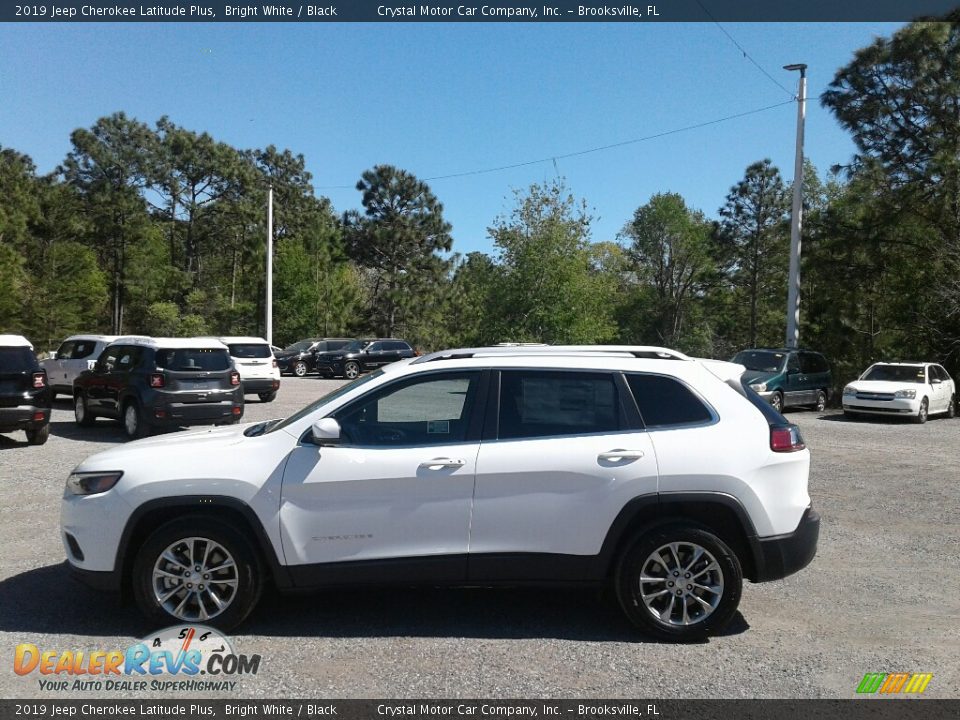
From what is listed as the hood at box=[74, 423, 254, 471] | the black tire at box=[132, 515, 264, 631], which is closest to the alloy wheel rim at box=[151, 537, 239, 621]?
the black tire at box=[132, 515, 264, 631]

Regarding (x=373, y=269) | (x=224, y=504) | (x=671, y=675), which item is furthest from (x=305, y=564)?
(x=373, y=269)

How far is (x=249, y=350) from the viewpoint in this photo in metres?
22.1

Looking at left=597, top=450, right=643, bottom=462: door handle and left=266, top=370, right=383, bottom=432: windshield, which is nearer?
left=597, top=450, right=643, bottom=462: door handle

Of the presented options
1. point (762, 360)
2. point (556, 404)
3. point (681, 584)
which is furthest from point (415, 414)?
point (762, 360)

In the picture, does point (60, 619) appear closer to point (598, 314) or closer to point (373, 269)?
point (598, 314)

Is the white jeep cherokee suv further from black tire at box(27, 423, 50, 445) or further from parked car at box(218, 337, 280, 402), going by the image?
parked car at box(218, 337, 280, 402)

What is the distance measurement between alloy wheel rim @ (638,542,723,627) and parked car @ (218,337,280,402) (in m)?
17.9

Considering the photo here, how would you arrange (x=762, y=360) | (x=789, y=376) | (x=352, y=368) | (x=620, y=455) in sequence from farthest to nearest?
(x=352, y=368)
(x=762, y=360)
(x=789, y=376)
(x=620, y=455)

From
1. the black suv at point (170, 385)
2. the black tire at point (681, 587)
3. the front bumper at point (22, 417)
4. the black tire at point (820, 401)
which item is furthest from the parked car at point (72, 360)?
the black tire at point (820, 401)

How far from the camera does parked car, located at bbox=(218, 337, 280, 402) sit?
71.1 feet

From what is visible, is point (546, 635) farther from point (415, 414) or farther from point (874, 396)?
point (874, 396)

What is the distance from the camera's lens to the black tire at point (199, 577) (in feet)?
16.2

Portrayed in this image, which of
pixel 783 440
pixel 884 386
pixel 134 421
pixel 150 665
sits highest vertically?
pixel 783 440

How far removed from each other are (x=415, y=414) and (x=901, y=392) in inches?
736
